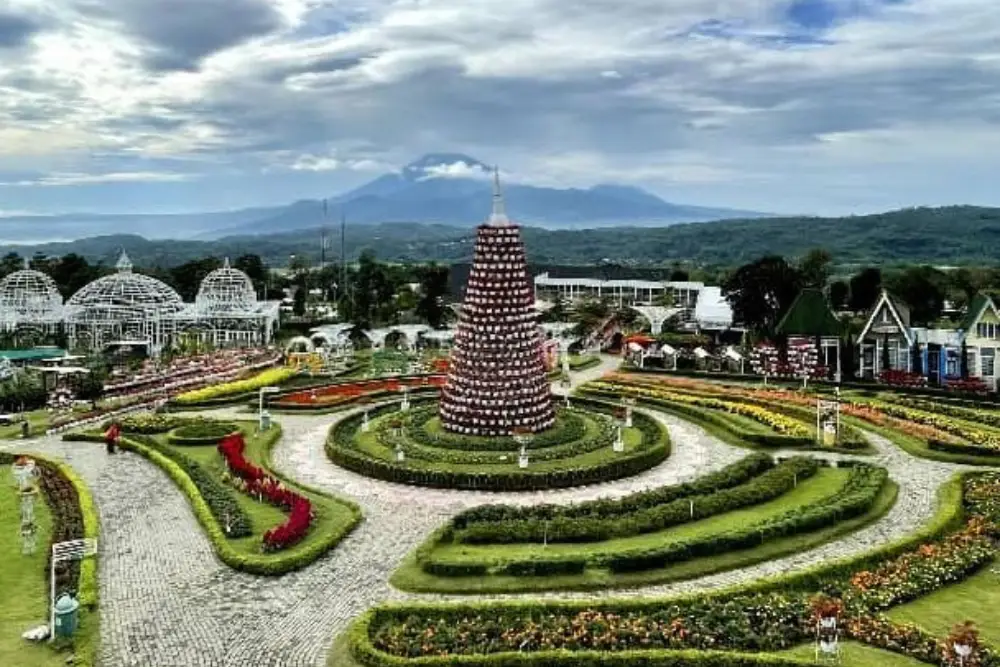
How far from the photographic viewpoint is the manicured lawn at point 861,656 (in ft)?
51.5

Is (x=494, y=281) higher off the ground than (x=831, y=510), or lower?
higher

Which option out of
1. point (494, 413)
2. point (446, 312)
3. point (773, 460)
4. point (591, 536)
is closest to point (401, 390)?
point (494, 413)

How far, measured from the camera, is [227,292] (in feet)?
238

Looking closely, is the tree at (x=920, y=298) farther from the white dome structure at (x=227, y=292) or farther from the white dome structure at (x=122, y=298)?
the white dome structure at (x=122, y=298)

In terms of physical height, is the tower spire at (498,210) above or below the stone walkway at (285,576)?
above

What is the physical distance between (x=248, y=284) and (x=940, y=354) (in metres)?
52.9

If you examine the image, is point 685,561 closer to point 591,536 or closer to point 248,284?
point 591,536

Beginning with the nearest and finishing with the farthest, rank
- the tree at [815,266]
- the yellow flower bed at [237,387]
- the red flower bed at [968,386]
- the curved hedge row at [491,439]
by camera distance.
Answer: the curved hedge row at [491,439] → the red flower bed at [968,386] → the yellow flower bed at [237,387] → the tree at [815,266]

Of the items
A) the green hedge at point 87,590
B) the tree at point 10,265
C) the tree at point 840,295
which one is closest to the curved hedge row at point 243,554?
the green hedge at point 87,590

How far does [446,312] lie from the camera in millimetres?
77938

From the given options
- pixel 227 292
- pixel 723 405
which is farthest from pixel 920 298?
pixel 227 292

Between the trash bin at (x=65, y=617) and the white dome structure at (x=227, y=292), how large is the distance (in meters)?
53.9

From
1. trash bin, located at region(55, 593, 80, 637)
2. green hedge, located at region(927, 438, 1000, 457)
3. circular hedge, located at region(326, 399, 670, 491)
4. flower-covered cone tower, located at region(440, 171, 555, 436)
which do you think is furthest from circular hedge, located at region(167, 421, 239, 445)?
green hedge, located at region(927, 438, 1000, 457)

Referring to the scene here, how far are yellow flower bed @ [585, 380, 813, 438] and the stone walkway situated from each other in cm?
334
